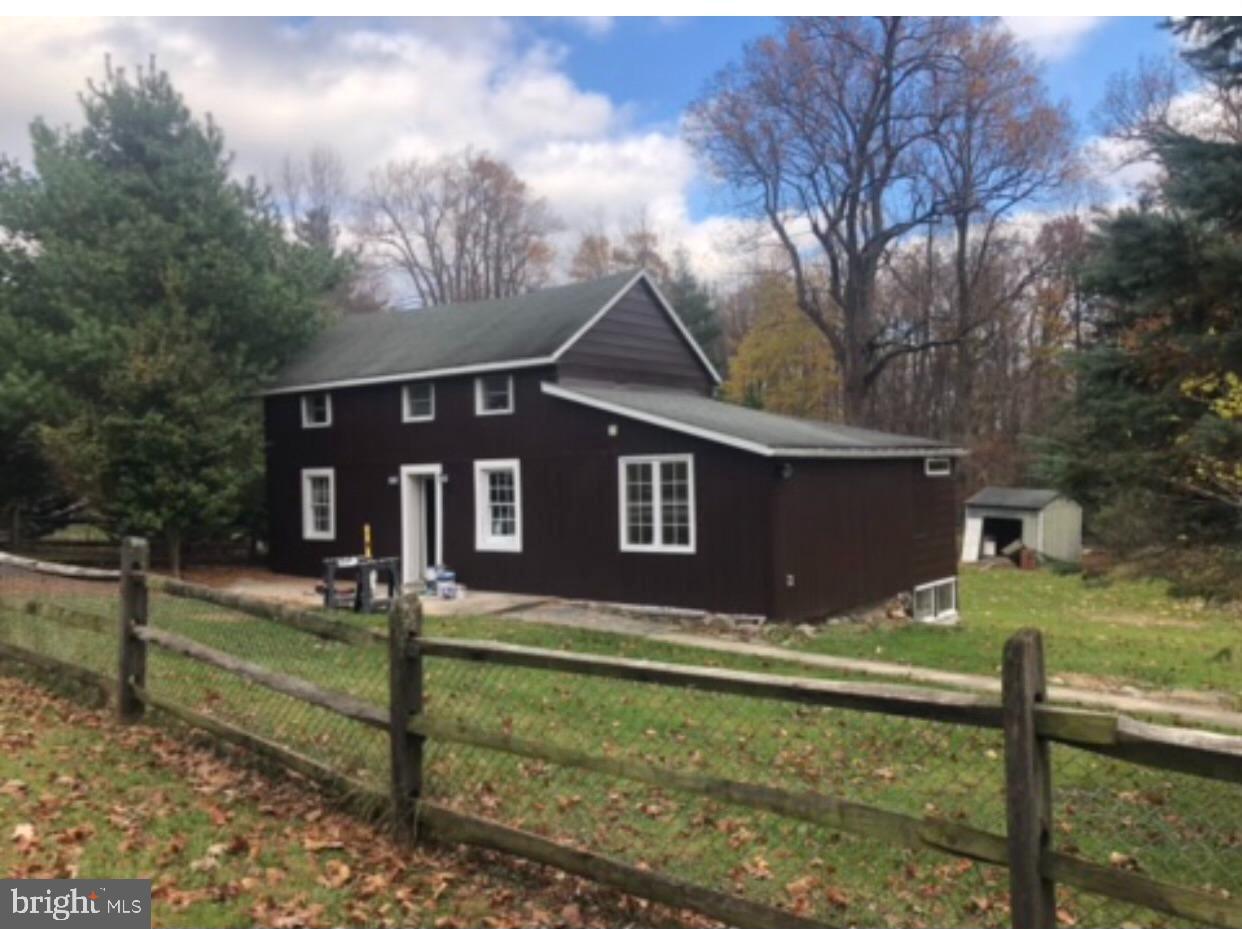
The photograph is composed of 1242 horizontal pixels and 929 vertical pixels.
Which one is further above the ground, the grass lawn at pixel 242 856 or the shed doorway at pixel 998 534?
the grass lawn at pixel 242 856

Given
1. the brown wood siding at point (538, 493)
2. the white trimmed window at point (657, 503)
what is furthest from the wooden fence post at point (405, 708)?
the white trimmed window at point (657, 503)

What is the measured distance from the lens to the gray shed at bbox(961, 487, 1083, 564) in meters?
31.4

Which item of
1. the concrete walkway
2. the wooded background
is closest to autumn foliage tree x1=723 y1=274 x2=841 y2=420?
the wooded background

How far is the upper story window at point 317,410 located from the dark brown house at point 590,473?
0.16 feet

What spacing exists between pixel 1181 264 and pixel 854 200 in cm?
2563

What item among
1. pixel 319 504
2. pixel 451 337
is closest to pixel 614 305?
pixel 451 337

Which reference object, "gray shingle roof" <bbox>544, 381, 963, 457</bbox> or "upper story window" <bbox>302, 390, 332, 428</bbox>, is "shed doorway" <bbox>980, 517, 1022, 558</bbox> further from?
"upper story window" <bbox>302, 390, 332, 428</bbox>

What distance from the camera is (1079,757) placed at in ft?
22.5

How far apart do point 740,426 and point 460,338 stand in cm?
702

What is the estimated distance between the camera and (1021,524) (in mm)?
32469

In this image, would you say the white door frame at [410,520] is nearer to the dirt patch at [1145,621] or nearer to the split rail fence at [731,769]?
the split rail fence at [731,769]

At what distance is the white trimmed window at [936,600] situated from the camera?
17.6m

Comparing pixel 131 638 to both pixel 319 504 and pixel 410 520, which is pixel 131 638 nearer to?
pixel 410 520

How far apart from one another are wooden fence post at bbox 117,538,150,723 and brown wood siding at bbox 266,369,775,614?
9.09 m
